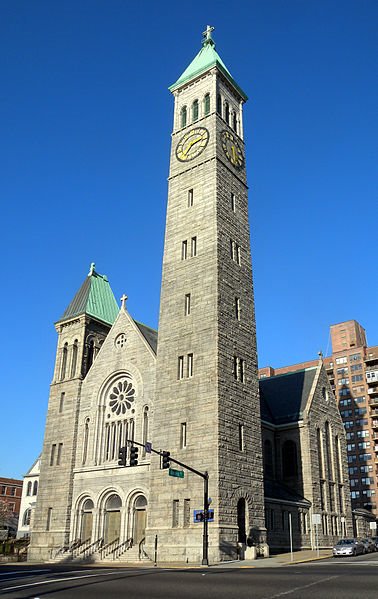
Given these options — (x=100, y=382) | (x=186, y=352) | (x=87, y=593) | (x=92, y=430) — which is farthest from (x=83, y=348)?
(x=87, y=593)

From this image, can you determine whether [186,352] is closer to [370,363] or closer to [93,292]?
[93,292]

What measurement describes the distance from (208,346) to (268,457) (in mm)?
17555

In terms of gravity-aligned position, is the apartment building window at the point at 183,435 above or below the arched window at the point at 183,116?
below

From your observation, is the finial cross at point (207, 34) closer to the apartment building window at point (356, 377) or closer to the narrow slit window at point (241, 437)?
the narrow slit window at point (241, 437)

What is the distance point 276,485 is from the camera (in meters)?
49.0

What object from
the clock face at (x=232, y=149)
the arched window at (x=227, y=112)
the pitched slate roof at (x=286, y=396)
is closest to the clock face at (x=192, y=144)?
the clock face at (x=232, y=149)

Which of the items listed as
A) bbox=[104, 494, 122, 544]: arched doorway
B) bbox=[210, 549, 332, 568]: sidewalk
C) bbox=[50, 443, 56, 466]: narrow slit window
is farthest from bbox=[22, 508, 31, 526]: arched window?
bbox=[210, 549, 332, 568]: sidewalk

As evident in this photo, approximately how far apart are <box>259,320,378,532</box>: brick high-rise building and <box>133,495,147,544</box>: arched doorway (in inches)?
2579

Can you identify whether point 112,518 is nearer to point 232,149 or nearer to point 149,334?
point 149,334

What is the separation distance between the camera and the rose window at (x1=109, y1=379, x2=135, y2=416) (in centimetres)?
4750

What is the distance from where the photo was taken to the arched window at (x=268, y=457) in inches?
2026

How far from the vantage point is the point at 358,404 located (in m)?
106

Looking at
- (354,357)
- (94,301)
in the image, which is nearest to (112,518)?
(94,301)

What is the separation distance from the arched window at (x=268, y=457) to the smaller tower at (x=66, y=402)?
689 inches
